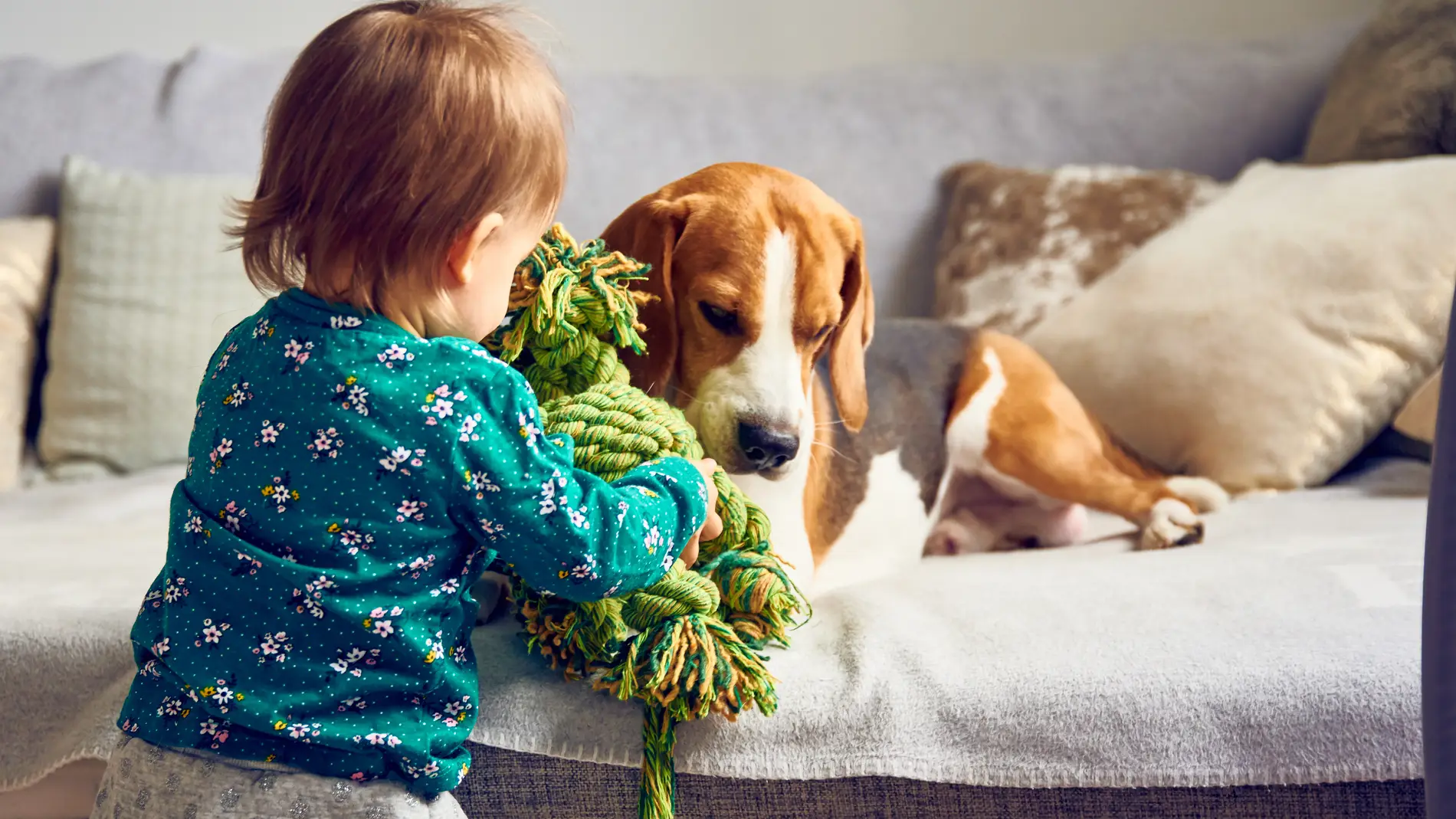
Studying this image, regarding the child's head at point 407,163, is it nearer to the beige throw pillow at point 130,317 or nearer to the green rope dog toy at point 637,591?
the green rope dog toy at point 637,591

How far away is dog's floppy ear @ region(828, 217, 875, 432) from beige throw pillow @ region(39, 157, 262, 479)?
122cm

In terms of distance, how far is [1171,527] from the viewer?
1525 mm

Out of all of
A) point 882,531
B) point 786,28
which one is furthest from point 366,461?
point 786,28

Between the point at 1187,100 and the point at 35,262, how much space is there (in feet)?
7.42

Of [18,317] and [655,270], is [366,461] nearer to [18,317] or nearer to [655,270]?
[655,270]

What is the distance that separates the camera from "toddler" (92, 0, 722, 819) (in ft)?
2.77

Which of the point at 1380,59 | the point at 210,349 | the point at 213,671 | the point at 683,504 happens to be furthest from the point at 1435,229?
the point at 210,349

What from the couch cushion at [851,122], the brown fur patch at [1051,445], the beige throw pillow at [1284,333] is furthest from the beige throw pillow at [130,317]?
the beige throw pillow at [1284,333]

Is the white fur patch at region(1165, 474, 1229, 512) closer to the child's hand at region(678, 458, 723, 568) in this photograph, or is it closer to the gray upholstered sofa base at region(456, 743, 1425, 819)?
the gray upholstered sofa base at region(456, 743, 1425, 819)

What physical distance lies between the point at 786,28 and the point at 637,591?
2.25 m

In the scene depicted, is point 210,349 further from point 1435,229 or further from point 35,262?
point 1435,229

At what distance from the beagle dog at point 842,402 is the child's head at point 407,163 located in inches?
11.7

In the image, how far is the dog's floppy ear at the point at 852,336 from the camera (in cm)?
127

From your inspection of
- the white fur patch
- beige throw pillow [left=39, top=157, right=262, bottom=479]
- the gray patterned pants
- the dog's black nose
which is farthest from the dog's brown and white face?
beige throw pillow [left=39, top=157, right=262, bottom=479]
